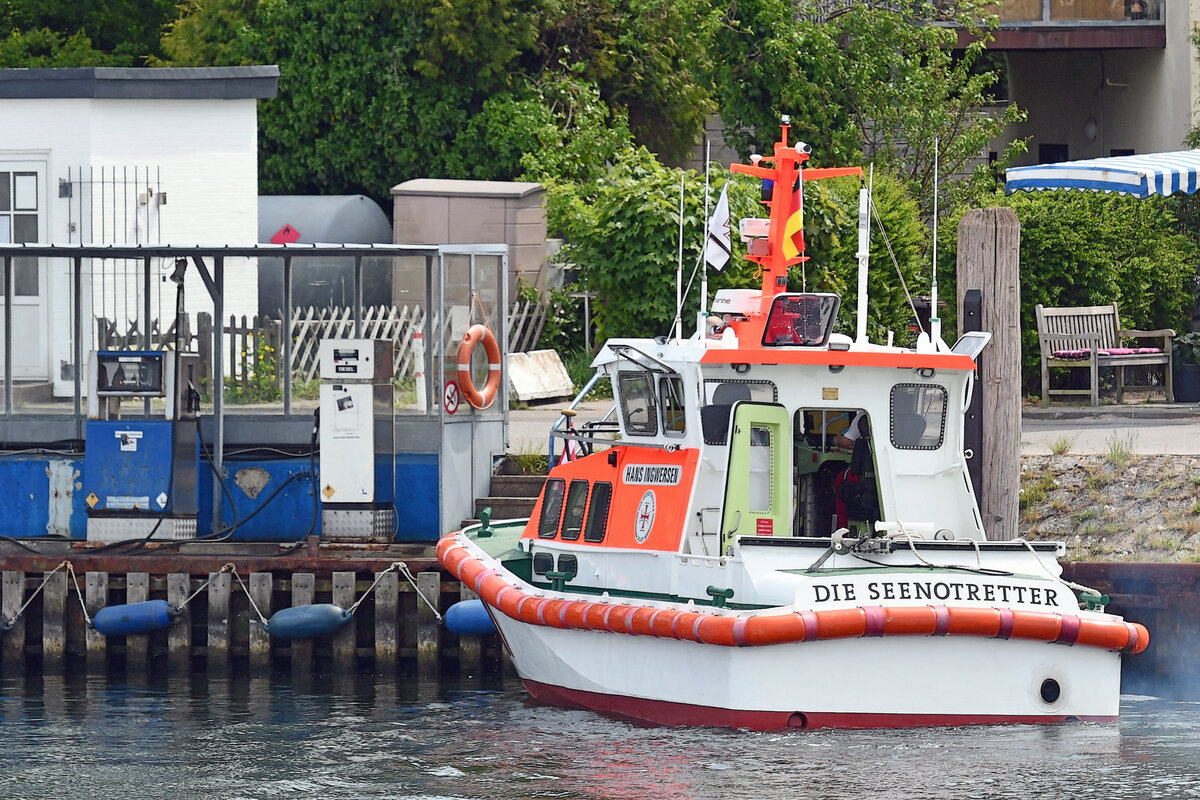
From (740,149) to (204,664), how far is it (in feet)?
44.1

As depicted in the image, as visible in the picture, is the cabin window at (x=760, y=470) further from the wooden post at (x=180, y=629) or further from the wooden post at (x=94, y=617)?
the wooden post at (x=94, y=617)

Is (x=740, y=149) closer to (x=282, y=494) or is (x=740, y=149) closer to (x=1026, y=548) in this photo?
(x=282, y=494)

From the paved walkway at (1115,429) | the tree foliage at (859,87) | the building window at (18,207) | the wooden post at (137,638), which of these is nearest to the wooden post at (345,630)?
the wooden post at (137,638)

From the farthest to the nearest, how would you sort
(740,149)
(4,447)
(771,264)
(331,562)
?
(740,149), (4,447), (331,562), (771,264)

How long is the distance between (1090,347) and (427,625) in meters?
7.80

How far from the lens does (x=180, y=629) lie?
13.9 metres

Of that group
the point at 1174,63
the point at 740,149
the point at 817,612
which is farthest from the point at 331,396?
the point at 1174,63

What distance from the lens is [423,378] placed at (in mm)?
14664

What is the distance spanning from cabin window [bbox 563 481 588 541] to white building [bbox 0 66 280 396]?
768 cm

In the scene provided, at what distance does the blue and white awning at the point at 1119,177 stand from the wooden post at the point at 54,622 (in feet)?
31.6

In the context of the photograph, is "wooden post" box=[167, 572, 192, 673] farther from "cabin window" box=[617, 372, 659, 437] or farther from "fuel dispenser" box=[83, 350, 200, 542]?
"cabin window" box=[617, 372, 659, 437]

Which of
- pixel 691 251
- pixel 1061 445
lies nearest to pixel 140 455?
pixel 1061 445

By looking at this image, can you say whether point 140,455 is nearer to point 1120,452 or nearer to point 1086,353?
point 1120,452

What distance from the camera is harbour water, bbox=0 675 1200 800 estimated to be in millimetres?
9758
